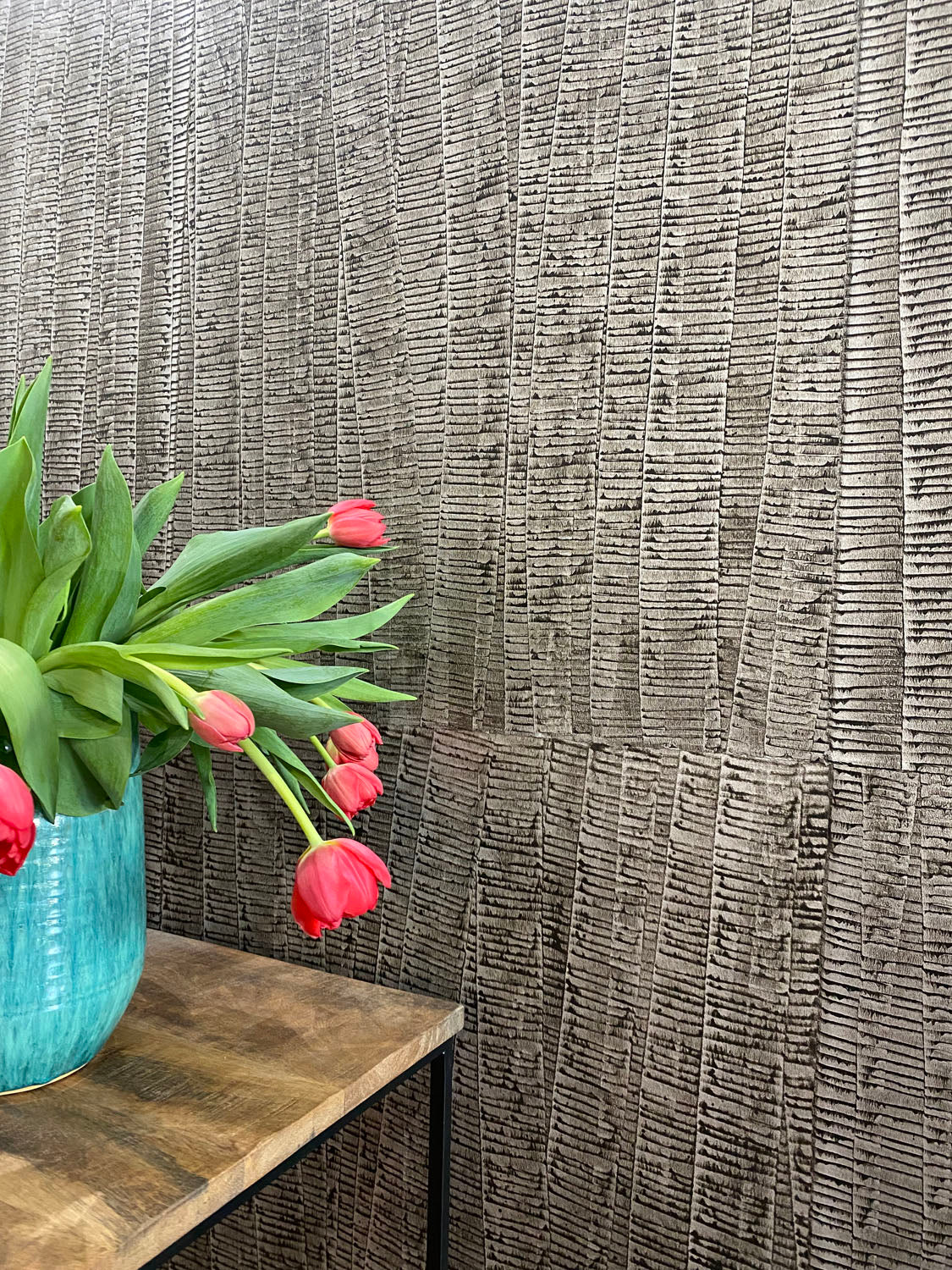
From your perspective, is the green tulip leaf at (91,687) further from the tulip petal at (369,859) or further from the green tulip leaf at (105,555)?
the tulip petal at (369,859)

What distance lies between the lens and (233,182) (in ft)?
Answer: 3.48

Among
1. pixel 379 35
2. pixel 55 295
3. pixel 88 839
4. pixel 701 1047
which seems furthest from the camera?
pixel 55 295

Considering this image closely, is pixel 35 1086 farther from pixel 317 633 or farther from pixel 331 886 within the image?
pixel 317 633

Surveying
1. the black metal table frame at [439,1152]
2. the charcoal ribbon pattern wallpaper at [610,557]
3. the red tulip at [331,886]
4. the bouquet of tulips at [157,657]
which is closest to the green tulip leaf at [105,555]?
the bouquet of tulips at [157,657]

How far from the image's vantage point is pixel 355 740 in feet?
2.47

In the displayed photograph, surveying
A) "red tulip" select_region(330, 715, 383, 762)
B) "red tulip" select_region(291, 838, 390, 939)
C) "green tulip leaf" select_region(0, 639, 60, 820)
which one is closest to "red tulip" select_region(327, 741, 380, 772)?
"red tulip" select_region(330, 715, 383, 762)

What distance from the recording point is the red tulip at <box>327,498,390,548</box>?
29.7 inches

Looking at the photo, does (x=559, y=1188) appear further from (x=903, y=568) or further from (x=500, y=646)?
(x=903, y=568)

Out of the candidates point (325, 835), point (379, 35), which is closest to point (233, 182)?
point (379, 35)

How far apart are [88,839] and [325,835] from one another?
33 centimetres

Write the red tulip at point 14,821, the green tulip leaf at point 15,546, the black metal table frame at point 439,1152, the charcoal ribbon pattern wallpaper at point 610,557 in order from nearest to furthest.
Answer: the red tulip at point 14,821, the green tulip leaf at point 15,546, the charcoal ribbon pattern wallpaper at point 610,557, the black metal table frame at point 439,1152

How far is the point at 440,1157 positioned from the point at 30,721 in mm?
544

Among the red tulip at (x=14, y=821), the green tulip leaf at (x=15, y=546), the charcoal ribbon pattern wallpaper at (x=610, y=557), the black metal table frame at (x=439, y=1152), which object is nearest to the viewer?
the red tulip at (x=14, y=821)

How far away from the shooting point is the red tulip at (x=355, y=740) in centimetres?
75
